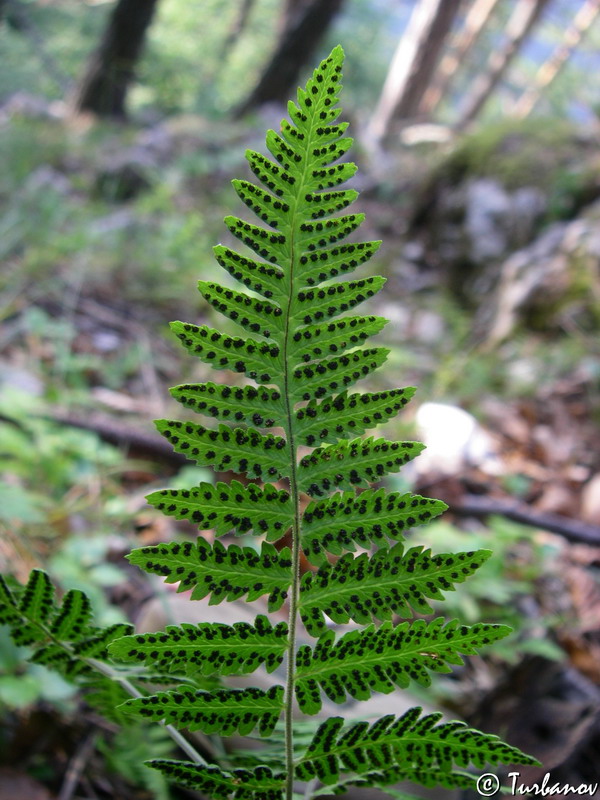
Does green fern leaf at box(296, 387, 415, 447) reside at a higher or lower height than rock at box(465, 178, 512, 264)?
lower

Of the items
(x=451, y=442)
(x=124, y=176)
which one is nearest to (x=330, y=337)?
(x=451, y=442)

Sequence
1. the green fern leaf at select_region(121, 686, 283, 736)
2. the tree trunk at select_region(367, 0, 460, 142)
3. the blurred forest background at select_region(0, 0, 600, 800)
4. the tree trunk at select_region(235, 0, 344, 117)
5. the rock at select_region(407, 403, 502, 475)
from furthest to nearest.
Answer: the tree trunk at select_region(367, 0, 460, 142), the tree trunk at select_region(235, 0, 344, 117), the rock at select_region(407, 403, 502, 475), the blurred forest background at select_region(0, 0, 600, 800), the green fern leaf at select_region(121, 686, 283, 736)

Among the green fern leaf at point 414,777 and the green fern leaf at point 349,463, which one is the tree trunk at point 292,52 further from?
the green fern leaf at point 414,777

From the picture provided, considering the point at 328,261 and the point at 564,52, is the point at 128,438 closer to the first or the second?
the point at 328,261

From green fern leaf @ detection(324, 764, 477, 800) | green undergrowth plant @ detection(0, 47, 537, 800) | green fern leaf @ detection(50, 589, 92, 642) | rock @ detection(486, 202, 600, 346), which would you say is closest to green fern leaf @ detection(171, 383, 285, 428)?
green undergrowth plant @ detection(0, 47, 537, 800)

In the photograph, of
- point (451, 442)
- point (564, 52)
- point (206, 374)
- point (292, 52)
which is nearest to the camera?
point (451, 442)

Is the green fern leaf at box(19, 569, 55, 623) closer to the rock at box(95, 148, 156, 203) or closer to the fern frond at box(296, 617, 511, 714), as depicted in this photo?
the fern frond at box(296, 617, 511, 714)

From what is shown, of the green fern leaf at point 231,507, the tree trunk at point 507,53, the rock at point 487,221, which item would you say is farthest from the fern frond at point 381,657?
the tree trunk at point 507,53

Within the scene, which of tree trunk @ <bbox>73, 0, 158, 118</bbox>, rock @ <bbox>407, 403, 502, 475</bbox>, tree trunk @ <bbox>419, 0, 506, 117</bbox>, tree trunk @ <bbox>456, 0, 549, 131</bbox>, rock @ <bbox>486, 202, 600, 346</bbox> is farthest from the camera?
tree trunk @ <bbox>419, 0, 506, 117</bbox>
